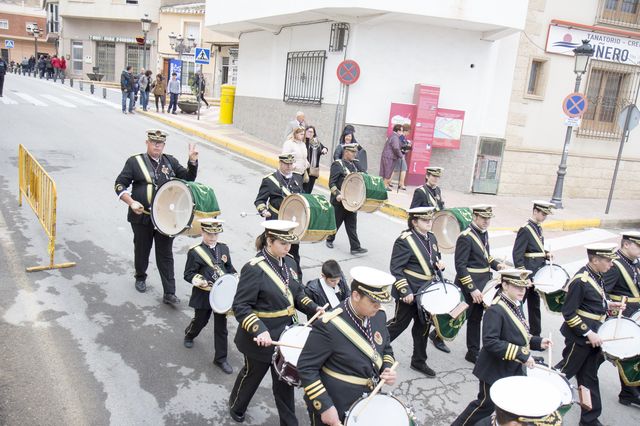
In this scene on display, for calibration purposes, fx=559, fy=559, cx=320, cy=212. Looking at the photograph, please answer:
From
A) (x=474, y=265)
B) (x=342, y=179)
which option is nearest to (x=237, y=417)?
(x=474, y=265)

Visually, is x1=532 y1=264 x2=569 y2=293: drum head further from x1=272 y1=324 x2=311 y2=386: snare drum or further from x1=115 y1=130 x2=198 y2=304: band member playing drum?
x1=115 y1=130 x2=198 y2=304: band member playing drum

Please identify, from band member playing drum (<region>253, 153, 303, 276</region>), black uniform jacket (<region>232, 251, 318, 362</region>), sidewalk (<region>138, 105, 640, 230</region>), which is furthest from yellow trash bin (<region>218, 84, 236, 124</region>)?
black uniform jacket (<region>232, 251, 318, 362</region>)

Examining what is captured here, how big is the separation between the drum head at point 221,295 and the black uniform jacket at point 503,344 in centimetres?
244

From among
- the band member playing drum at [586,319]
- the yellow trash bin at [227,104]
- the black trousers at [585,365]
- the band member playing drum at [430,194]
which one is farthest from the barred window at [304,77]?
the black trousers at [585,365]

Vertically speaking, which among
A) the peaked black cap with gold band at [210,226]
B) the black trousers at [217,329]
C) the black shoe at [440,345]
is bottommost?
the black shoe at [440,345]

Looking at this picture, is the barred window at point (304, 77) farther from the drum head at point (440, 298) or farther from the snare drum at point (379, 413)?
the snare drum at point (379, 413)

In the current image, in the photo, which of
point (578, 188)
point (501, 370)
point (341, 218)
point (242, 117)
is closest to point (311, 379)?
point (501, 370)

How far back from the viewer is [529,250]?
24.4ft

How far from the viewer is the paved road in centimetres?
505

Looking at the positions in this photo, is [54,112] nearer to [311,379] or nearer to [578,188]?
[578,188]

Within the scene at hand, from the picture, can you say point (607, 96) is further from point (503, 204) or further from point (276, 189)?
point (276, 189)

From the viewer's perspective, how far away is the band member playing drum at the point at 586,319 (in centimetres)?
553

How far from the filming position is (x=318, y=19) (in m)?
17.3

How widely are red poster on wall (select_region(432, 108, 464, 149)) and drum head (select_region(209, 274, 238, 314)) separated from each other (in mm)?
11949
